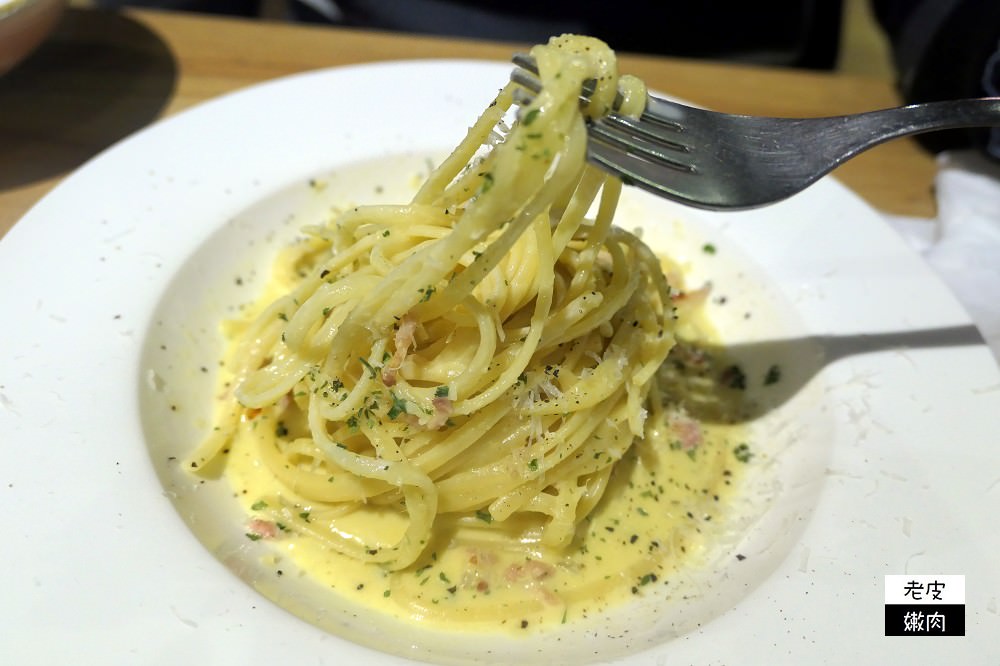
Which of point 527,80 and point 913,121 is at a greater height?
point 913,121

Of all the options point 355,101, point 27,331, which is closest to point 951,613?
point 27,331

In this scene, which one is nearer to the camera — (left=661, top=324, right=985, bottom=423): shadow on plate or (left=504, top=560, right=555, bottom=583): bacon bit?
(left=504, top=560, right=555, bottom=583): bacon bit

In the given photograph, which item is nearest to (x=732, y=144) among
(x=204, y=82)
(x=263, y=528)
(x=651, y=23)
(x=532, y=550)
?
(x=532, y=550)

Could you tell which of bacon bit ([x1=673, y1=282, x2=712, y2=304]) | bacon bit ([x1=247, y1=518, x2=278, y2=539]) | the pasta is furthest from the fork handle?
bacon bit ([x1=247, y1=518, x2=278, y2=539])

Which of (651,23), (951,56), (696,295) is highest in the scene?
(651,23)

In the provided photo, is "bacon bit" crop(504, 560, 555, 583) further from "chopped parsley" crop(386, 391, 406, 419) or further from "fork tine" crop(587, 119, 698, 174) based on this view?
"fork tine" crop(587, 119, 698, 174)

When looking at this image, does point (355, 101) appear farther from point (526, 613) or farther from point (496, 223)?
point (526, 613)

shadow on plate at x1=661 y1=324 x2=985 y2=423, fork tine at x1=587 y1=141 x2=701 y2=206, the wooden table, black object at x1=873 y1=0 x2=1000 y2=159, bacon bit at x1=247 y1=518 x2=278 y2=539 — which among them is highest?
black object at x1=873 y1=0 x2=1000 y2=159

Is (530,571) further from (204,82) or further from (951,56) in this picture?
(951,56)
